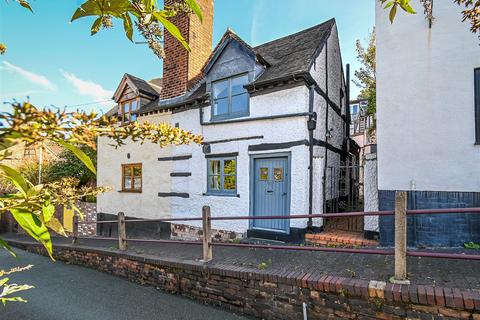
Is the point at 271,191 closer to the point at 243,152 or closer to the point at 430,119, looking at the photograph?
the point at 243,152

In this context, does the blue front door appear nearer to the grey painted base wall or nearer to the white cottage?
the white cottage

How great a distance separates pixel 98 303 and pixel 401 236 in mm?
5042

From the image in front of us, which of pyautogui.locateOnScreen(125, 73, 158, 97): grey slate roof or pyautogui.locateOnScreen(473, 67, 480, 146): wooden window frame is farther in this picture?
pyautogui.locateOnScreen(125, 73, 158, 97): grey slate roof

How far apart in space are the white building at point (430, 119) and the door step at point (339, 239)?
44 centimetres

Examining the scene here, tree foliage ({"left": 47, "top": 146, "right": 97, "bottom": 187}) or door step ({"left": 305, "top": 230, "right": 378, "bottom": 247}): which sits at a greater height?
tree foliage ({"left": 47, "top": 146, "right": 97, "bottom": 187})

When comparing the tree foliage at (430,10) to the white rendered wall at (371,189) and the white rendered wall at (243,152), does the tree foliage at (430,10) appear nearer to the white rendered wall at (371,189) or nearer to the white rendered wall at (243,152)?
the white rendered wall at (371,189)

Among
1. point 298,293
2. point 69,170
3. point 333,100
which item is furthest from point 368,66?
point 69,170

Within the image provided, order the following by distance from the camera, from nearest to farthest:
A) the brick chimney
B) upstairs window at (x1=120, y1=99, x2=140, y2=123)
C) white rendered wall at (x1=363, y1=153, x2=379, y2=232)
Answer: white rendered wall at (x1=363, y1=153, x2=379, y2=232), the brick chimney, upstairs window at (x1=120, y1=99, x2=140, y2=123)

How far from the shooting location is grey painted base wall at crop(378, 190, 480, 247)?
5121 millimetres

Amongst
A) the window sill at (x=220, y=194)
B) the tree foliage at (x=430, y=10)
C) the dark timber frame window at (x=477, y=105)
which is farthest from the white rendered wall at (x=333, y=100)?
the dark timber frame window at (x=477, y=105)

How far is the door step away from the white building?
0.44 m

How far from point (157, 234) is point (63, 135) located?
31.5ft

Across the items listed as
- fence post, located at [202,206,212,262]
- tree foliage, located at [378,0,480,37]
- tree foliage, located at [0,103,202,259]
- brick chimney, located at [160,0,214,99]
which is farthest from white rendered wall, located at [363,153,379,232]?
brick chimney, located at [160,0,214,99]

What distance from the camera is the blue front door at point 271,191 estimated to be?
711cm
